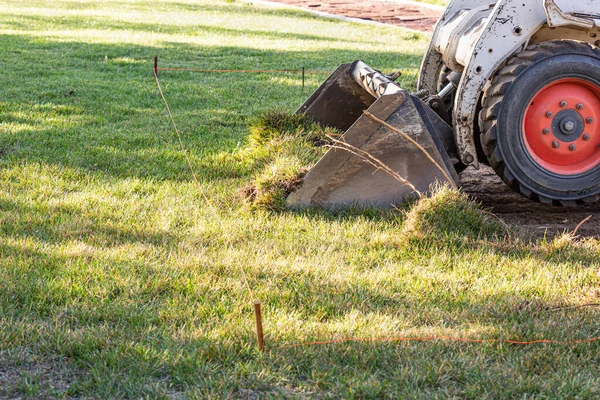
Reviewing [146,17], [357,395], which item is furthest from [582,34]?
[146,17]

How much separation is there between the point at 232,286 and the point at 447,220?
1.35 metres

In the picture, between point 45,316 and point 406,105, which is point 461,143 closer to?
point 406,105

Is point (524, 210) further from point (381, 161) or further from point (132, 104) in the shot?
point (132, 104)

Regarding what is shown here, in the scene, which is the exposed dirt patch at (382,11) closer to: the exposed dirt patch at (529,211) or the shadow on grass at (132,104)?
the shadow on grass at (132,104)

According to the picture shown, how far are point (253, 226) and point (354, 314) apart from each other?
4.29 feet

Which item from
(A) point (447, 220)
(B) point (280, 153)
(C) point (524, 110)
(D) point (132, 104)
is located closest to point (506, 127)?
(C) point (524, 110)

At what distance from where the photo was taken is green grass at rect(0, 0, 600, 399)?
9.58 feet

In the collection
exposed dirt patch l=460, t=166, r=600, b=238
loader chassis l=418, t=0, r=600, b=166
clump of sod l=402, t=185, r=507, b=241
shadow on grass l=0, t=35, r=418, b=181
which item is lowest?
shadow on grass l=0, t=35, r=418, b=181

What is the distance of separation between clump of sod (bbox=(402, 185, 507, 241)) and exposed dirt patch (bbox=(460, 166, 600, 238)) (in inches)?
13.1

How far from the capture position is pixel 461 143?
4902mm

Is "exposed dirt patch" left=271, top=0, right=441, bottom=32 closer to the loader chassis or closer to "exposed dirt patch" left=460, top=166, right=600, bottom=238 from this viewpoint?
"exposed dirt patch" left=460, top=166, right=600, bottom=238

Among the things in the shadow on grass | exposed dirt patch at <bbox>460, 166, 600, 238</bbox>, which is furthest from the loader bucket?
the shadow on grass

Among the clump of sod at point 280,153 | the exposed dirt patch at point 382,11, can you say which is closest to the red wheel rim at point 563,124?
the clump of sod at point 280,153

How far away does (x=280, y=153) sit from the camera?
5402mm
